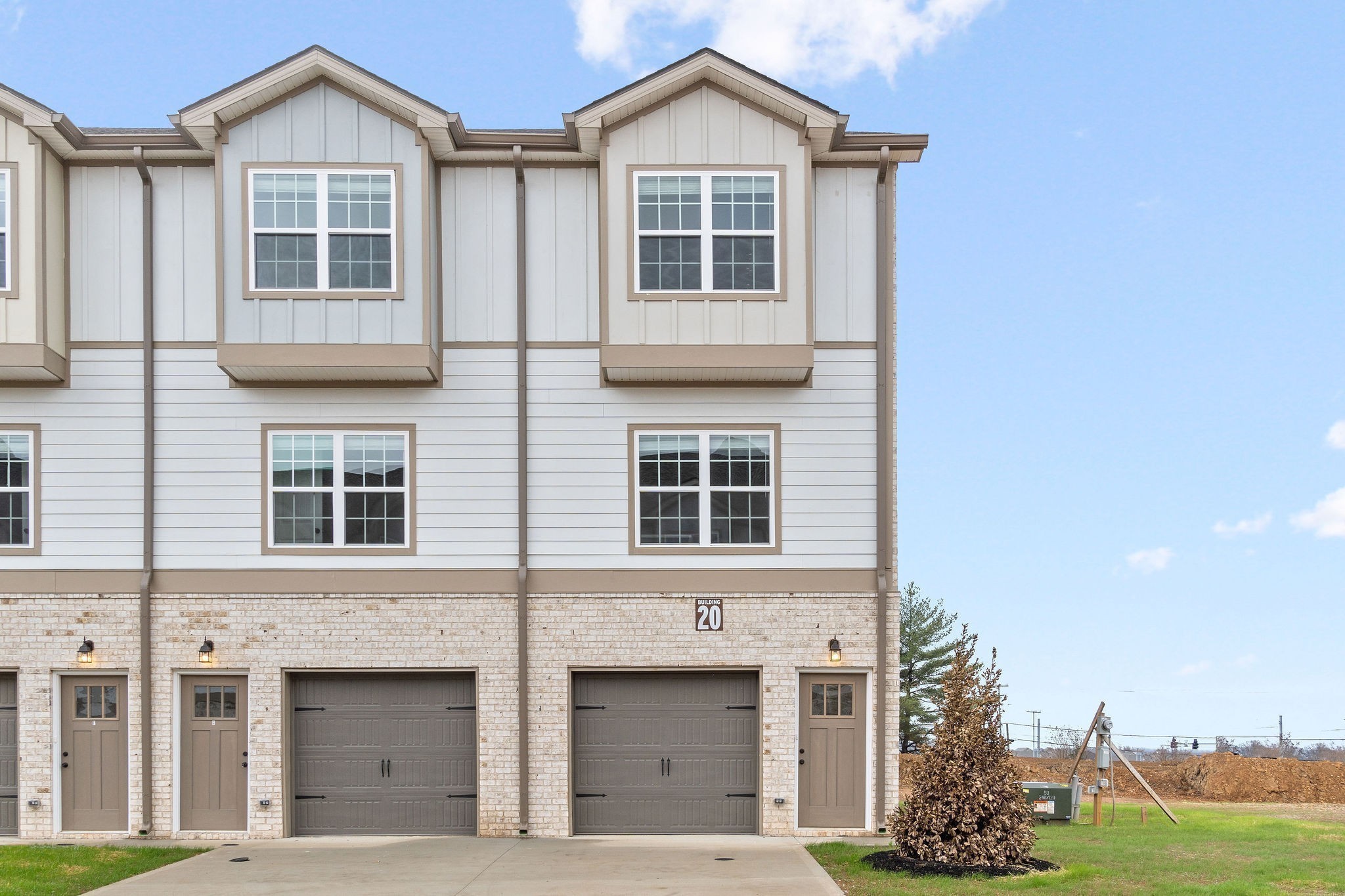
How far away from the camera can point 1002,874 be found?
1069 centimetres

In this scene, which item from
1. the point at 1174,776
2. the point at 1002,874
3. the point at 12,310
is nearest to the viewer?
the point at 1002,874

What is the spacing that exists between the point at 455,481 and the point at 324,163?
13.7 ft

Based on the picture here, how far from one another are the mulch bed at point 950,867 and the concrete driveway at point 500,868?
70cm

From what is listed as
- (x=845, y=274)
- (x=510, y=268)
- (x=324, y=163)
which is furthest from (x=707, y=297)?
(x=324, y=163)

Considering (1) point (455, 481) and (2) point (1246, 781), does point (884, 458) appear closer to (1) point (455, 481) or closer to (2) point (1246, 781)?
(1) point (455, 481)

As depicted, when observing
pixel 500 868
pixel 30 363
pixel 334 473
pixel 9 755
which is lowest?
pixel 500 868

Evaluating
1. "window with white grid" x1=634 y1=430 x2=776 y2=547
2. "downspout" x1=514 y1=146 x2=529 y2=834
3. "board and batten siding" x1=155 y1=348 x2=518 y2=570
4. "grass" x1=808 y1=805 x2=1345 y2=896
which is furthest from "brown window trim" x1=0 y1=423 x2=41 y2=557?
"grass" x1=808 y1=805 x2=1345 y2=896

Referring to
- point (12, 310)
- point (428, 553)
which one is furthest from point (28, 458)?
point (428, 553)

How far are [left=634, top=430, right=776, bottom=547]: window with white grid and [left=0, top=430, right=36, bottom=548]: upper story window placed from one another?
759 centimetres

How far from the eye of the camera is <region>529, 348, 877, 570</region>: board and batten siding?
43.5 ft

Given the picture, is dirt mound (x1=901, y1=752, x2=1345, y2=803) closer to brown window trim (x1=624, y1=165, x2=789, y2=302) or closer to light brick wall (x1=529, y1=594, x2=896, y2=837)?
light brick wall (x1=529, y1=594, x2=896, y2=837)

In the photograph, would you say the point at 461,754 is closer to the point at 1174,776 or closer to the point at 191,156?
the point at 191,156

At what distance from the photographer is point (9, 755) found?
13422 mm

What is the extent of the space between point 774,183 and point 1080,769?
16804mm
